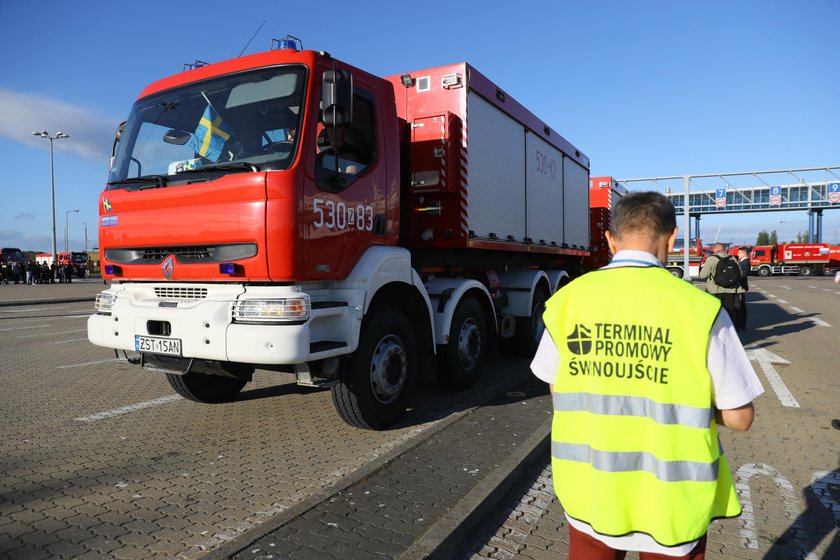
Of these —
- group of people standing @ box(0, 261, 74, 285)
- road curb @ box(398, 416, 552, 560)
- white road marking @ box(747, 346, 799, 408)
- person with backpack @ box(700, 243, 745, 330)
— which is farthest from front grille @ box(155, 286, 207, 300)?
group of people standing @ box(0, 261, 74, 285)

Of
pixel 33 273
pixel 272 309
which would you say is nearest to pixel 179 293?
pixel 272 309

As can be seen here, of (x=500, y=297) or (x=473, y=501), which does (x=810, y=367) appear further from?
(x=473, y=501)

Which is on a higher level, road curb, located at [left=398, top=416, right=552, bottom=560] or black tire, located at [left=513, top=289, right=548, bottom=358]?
black tire, located at [left=513, top=289, right=548, bottom=358]

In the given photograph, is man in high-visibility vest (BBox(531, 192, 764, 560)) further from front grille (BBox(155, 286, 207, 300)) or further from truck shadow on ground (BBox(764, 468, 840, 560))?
front grille (BBox(155, 286, 207, 300))

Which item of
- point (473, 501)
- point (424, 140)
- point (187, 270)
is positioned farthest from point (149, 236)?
point (473, 501)

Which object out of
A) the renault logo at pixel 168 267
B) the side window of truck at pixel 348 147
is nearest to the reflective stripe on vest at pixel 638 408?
the side window of truck at pixel 348 147

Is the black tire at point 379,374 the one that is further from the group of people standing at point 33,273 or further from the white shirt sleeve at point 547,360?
the group of people standing at point 33,273

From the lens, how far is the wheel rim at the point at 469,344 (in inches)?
239

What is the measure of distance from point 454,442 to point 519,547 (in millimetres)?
1351

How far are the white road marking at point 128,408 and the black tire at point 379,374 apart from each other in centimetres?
231

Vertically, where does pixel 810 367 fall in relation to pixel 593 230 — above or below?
below

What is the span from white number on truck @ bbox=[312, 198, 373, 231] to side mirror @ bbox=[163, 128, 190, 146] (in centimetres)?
134

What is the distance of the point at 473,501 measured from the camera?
3201 mm

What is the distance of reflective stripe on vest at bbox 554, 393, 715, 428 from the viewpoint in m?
1.51
